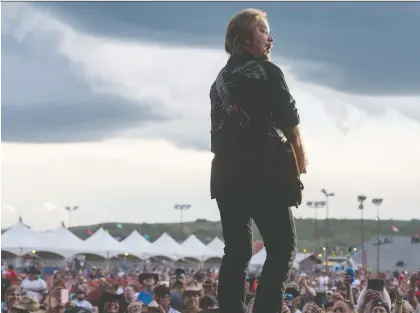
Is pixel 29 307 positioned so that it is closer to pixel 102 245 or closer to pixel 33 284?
pixel 33 284

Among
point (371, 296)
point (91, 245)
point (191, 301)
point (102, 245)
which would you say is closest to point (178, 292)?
point (191, 301)

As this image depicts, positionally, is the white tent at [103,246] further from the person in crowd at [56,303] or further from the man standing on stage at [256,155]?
the man standing on stage at [256,155]

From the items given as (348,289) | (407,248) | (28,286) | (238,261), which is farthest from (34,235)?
(407,248)

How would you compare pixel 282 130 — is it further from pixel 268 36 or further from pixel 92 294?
pixel 92 294

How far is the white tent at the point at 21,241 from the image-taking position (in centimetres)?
4241

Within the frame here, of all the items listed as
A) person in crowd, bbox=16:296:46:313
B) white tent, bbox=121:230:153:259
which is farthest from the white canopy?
person in crowd, bbox=16:296:46:313

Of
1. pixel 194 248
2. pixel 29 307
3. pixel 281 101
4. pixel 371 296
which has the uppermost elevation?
pixel 194 248

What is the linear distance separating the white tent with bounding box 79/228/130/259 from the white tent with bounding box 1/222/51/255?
3.43 metres

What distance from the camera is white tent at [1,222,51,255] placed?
42406 mm

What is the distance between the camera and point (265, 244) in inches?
187

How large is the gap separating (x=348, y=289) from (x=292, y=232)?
17.4ft

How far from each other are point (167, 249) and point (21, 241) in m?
14.0

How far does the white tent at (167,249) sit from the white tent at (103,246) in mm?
3573

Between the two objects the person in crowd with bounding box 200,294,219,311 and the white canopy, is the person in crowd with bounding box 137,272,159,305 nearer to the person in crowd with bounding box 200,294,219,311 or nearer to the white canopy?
the person in crowd with bounding box 200,294,219,311
